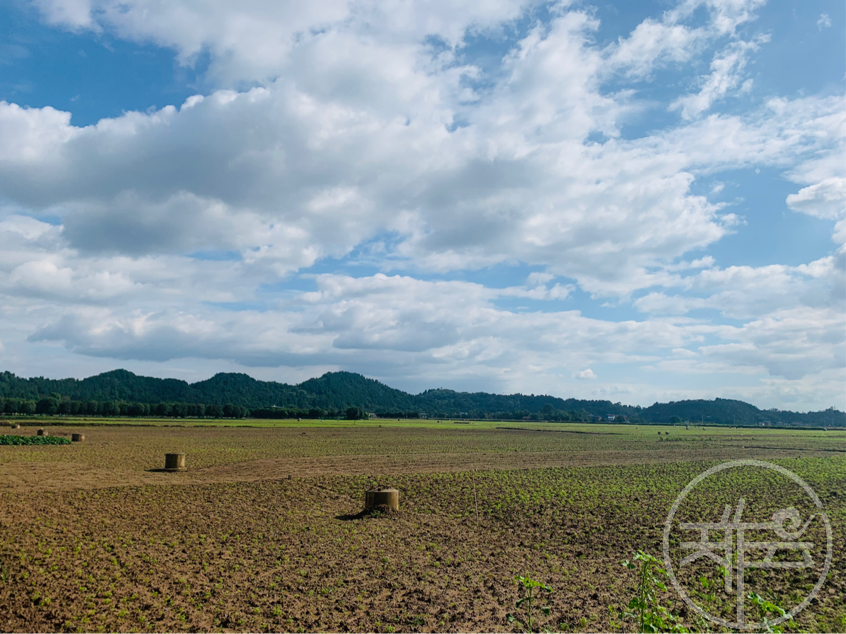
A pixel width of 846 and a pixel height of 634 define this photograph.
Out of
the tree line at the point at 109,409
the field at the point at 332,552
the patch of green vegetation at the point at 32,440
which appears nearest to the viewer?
the field at the point at 332,552

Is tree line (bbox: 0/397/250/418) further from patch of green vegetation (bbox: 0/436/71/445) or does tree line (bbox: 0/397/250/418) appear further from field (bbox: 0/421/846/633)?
field (bbox: 0/421/846/633)

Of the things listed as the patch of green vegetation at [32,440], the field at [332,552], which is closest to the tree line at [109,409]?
the patch of green vegetation at [32,440]

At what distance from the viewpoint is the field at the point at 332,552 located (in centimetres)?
985

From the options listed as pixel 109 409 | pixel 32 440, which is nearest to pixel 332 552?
pixel 32 440

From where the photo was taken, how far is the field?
9852 millimetres

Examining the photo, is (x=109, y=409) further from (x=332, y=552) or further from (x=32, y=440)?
(x=332, y=552)

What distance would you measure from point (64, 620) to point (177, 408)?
166664 mm

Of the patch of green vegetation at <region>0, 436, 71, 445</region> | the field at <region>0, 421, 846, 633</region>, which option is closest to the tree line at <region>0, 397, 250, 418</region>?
the patch of green vegetation at <region>0, 436, 71, 445</region>

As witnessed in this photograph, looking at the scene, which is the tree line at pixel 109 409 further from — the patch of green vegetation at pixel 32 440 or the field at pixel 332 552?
the field at pixel 332 552

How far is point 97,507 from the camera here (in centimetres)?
1864

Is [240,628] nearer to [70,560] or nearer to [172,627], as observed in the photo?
[172,627]

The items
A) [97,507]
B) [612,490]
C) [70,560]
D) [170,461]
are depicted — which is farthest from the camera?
[170,461]

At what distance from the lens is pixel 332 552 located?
13.8 meters

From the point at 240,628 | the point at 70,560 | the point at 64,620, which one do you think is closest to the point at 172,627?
the point at 240,628
